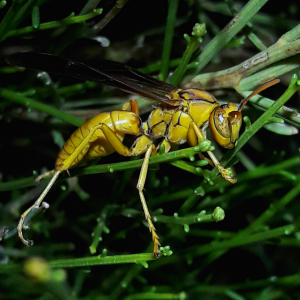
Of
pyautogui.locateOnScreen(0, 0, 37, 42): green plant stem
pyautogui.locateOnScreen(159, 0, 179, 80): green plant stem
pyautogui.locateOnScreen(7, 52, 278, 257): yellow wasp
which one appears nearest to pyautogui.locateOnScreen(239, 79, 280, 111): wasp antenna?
pyautogui.locateOnScreen(7, 52, 278, 257): yellow wasp

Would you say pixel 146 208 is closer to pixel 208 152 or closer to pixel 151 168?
pixel 151 168

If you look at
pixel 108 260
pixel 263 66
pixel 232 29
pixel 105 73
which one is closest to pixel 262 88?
pixel 263 66

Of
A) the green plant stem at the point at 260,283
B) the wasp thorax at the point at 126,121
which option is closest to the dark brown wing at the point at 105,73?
the wasp thorax at the point at 126,121

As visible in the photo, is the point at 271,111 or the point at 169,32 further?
the point at 169,32

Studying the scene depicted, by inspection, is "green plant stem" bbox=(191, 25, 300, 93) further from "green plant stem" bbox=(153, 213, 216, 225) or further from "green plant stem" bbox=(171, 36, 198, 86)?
"green plant stem" bbox=(153, 213, 216, 225)

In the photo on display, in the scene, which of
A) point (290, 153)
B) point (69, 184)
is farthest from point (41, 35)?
point (290, 153)

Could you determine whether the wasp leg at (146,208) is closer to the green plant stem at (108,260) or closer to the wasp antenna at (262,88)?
the green plant stem at (108,260)

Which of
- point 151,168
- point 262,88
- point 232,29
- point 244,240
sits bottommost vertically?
point 244,240
